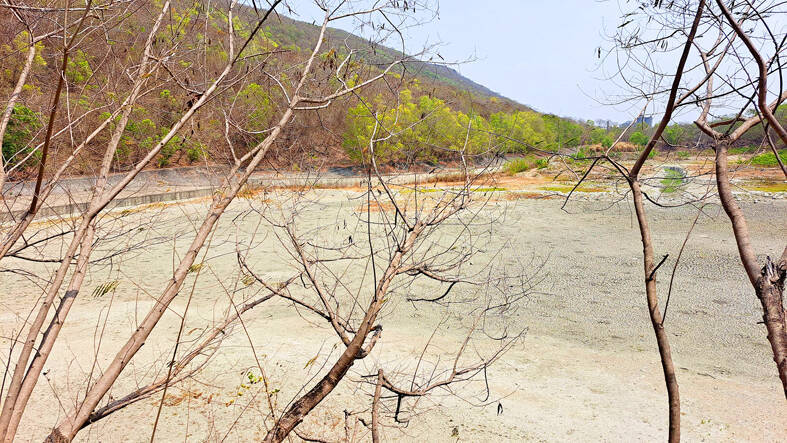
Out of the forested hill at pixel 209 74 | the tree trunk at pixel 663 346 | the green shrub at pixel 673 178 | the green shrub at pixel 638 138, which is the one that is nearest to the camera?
the tree trunk at pixel 663 346

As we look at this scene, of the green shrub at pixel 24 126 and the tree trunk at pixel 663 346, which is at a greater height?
the green shrub at pixel 24 126

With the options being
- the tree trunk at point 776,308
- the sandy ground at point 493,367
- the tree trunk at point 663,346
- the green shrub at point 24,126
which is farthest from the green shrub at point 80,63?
the tree trunk at point 776,308

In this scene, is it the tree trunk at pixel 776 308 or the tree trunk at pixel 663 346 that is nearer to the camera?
the tree trunk at pixel 776 308

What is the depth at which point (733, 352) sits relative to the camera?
628 centimetres

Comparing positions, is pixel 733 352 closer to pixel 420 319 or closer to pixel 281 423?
pixel 420 319

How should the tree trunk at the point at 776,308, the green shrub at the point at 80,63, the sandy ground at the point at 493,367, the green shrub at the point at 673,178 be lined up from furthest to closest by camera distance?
1. the sandy ground at the point at 493,367
2. the green shrub at the point at 80,63
3. the green shrub at the point at 673,178
4. the tree trunk at the point at 776,308

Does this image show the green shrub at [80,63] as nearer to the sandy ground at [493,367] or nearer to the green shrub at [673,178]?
the sandy ground at [493,367]

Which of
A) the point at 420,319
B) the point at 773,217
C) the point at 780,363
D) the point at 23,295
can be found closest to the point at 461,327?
the point at 420,319

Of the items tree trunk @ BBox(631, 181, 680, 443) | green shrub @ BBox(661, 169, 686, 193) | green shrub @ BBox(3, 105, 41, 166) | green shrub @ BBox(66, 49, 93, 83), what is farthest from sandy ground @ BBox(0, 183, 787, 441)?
tree trunk @ BBox(631, 181, 680, 443)

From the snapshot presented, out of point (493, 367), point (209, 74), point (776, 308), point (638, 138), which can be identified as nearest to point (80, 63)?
point (209, 74)

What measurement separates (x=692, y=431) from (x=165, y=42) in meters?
4.99

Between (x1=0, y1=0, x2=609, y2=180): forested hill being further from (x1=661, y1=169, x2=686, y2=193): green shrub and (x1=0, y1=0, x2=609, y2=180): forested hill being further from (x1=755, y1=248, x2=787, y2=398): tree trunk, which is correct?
(x1=755, y1=248, x2=787, y2=398): tree trunk

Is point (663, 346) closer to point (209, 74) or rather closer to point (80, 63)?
point (209, 74)

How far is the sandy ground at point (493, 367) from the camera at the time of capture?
14.4 feet
